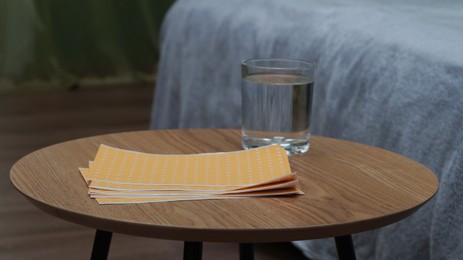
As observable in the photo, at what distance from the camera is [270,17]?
202 cm

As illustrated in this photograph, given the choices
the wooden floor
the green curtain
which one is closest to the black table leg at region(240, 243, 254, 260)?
the wooden floor

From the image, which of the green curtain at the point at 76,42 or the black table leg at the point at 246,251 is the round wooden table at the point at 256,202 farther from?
the green curtain at the point at 76,42

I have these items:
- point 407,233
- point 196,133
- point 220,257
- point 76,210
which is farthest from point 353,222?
point 220,257

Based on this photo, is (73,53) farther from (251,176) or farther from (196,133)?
(251,176)

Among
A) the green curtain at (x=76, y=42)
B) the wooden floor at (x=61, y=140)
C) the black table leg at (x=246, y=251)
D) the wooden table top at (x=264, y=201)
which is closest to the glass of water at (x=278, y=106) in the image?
the wooden table top at (x=264, y=201)

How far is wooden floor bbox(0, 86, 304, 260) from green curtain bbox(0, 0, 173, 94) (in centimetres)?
12

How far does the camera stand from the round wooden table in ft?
2.76

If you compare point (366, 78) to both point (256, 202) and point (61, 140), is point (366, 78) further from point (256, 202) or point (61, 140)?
point (61, 140)

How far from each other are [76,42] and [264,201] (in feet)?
9.93

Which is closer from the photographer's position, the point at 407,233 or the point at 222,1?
the point at 407,233

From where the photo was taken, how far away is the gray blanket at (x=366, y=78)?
1403mm

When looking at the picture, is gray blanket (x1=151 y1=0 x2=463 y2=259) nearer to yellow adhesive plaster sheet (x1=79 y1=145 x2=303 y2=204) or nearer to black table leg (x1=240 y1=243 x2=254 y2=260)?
black table leg (x1=240 y1=243 x2=254 y2=260)

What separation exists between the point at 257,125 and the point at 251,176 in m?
0.14

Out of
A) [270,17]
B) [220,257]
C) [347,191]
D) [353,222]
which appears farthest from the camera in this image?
[270,17]
